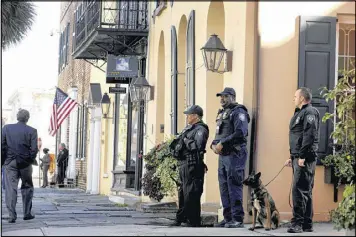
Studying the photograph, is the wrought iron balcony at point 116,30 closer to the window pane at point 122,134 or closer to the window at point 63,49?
the window pane at point 122,134

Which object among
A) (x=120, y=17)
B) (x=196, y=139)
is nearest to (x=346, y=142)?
(x=196, y=139)

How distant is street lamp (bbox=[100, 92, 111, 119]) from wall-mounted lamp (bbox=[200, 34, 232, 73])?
1144 cm

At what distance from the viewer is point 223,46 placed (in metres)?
11.2

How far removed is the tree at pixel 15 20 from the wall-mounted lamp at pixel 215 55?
716cm

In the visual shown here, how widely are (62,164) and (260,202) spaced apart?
20344 mm

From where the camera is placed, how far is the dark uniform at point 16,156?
11367mm

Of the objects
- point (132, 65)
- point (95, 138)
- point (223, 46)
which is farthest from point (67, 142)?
point (223, 46)

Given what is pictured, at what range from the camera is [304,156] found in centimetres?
907

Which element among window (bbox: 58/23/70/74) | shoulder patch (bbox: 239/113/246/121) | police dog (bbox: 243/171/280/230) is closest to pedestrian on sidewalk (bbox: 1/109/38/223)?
shoulder patch (bbox: 239/113/246/121)

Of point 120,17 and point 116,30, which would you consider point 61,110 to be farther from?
point 116,30

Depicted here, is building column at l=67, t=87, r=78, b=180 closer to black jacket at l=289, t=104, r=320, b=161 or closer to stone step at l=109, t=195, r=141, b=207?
stone step at l=109, t=195, r=141, b=207

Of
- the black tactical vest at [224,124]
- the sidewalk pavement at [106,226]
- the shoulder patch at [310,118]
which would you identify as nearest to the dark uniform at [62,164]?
the sidewalk pavement at [106,226]

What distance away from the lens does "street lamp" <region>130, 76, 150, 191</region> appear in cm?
1664

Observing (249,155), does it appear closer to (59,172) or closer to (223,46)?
(223,46)
